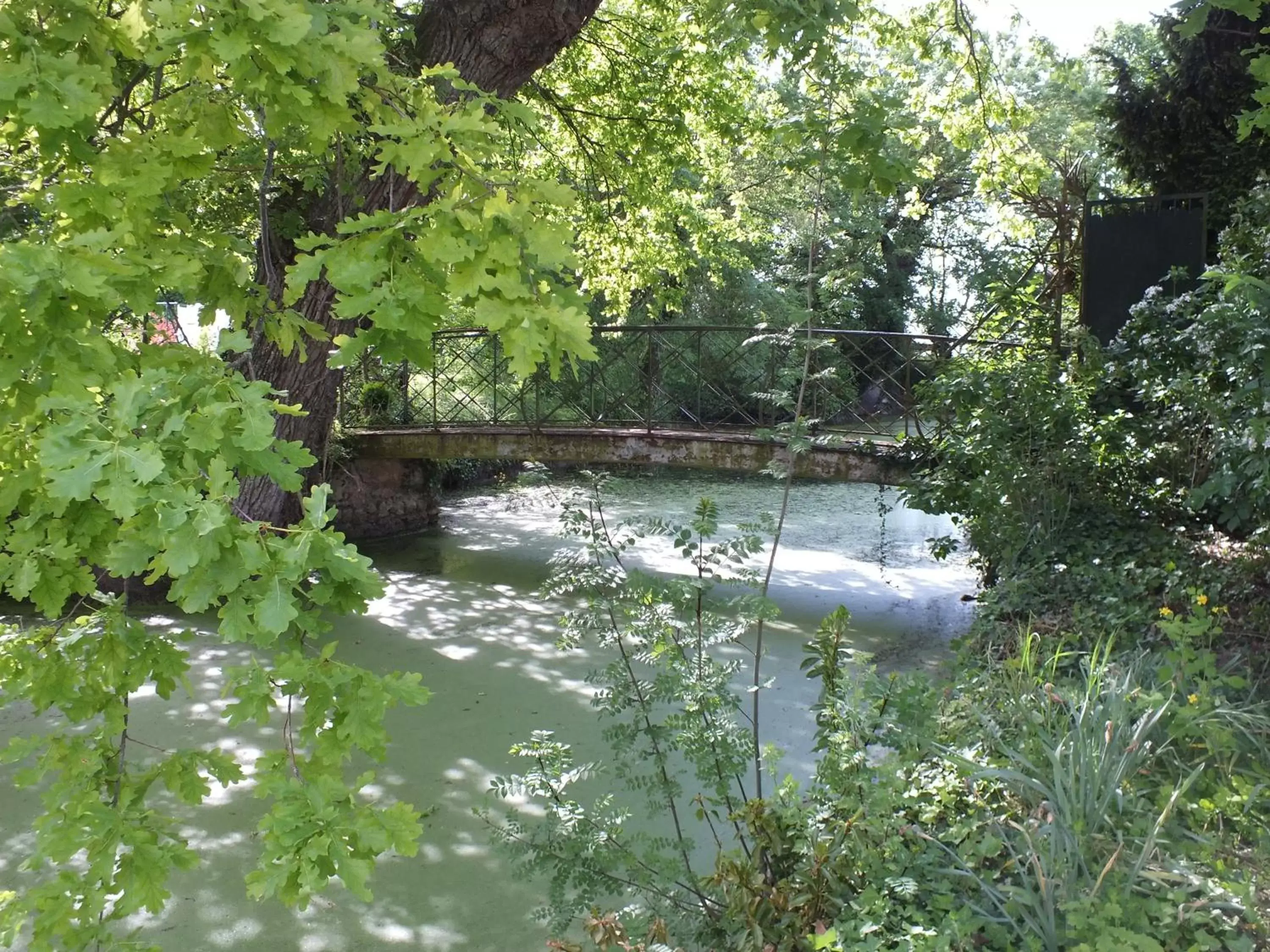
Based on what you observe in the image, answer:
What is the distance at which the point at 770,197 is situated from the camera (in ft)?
39.5

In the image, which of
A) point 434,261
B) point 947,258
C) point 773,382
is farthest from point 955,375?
point 947,258

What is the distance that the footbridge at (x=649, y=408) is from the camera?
20.3 feet

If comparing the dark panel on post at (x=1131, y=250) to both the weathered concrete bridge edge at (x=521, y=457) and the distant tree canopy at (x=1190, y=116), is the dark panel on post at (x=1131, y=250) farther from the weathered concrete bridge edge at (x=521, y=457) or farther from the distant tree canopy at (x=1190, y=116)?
the weathered concrete bridge edge at (x=521, y=457)

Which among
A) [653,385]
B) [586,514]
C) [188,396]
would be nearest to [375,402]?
[653,385]

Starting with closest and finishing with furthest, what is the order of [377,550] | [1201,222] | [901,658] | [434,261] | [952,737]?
[434,261] < [952,737] < [901,658] < [1201,222] < [377,550]

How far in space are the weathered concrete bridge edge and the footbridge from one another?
11mm

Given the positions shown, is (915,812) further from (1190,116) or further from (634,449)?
(1190,116)

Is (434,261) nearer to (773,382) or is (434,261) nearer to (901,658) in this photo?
→ (901,658)

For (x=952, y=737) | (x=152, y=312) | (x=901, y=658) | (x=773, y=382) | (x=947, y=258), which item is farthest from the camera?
(x=947, y=258)

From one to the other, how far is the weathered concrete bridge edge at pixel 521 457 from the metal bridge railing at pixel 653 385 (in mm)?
167

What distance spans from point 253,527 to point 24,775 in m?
0.65

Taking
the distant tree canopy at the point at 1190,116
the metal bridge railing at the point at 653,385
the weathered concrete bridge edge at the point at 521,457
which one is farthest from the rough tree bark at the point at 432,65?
the distant tree canopy at the point at 1190,116

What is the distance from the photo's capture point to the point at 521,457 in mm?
7418

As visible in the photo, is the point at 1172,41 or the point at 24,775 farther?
the point at 1172,41
